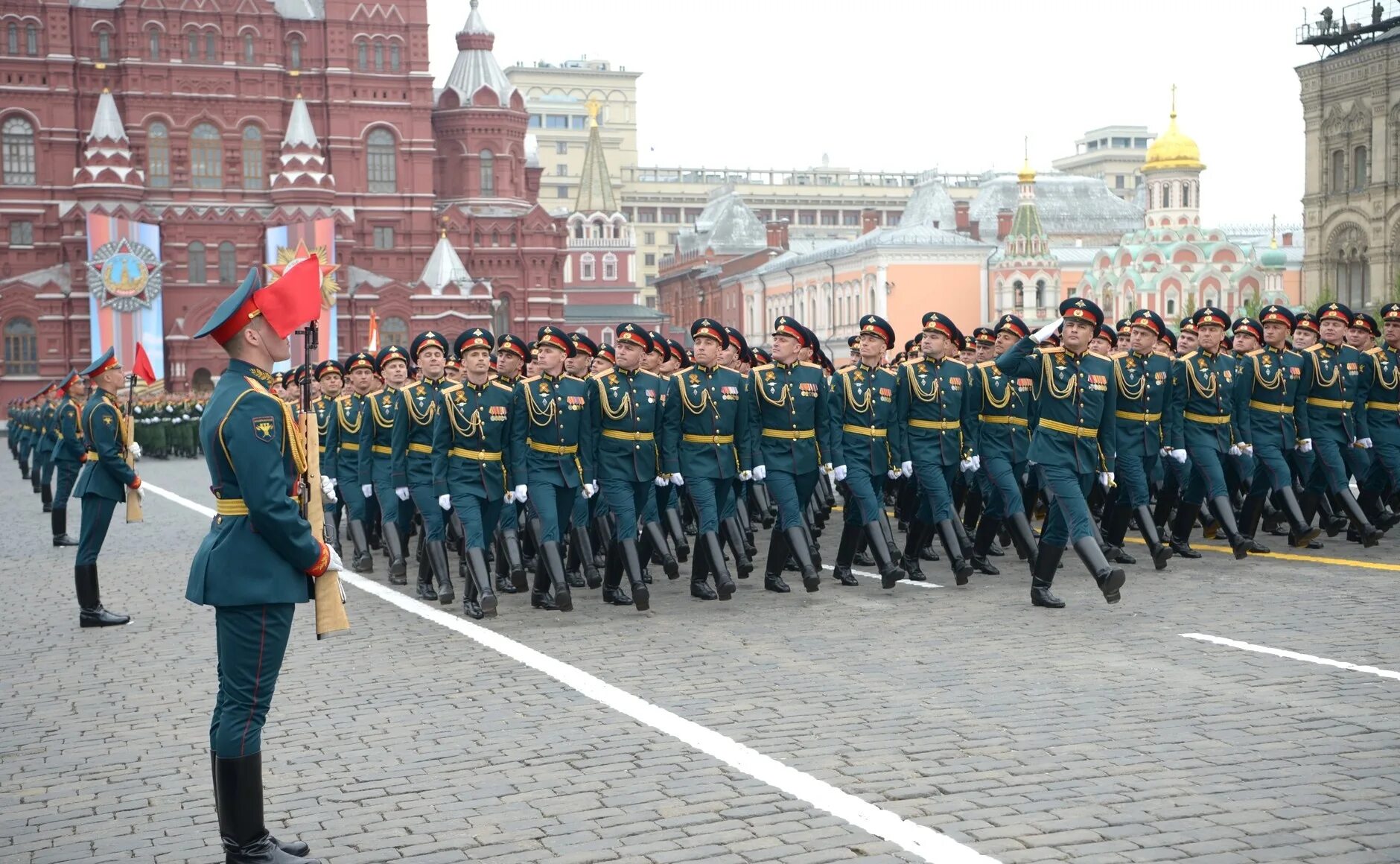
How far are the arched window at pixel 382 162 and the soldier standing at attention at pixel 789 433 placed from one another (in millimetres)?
57974

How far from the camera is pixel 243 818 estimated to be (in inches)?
201

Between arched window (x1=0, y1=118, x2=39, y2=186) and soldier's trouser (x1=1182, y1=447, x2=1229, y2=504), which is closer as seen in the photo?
soldier's trouser (x1=1182, y1=447, x2=1229, y2=504)

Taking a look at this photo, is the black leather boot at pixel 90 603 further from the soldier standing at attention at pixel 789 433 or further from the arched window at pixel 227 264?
the arched window at pixel 227 264

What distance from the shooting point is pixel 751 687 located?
7664mm

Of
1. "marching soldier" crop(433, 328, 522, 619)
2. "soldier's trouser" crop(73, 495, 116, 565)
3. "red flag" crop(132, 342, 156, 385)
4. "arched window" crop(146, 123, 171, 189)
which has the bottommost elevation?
"soldier's trouser" crop(73, 495, 116, 565)

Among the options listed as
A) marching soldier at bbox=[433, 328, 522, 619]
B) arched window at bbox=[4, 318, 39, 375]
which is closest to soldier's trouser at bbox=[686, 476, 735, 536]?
marching soldier at bbox=[433, 328, 522, 619]

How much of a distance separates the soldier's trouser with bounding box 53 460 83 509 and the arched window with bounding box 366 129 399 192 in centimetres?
5224

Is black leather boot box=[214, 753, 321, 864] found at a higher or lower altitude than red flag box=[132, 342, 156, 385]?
lower

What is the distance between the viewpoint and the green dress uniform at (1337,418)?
12523 mm

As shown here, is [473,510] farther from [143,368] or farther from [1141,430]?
[143,368]

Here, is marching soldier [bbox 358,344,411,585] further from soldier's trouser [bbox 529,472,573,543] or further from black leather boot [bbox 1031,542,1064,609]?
black leather boot [bbox 1031,542,1064,609]

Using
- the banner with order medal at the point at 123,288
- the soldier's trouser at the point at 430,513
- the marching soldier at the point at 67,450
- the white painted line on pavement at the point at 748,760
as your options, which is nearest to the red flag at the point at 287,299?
the white painted line on pavement at the point at 748,760

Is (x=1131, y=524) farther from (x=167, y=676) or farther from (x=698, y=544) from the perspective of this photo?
(x=167, y=676)

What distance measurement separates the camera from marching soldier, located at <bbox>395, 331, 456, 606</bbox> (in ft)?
35.8
